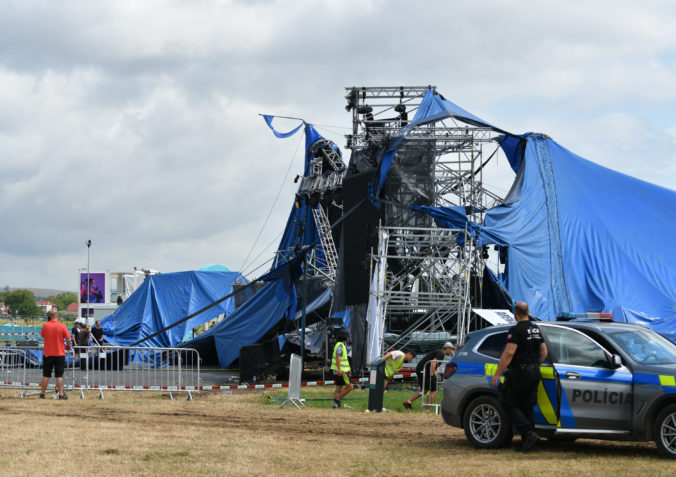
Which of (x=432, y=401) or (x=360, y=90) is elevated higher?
(x=360, y=90)

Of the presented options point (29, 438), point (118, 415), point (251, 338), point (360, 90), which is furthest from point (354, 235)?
point (29, 438)

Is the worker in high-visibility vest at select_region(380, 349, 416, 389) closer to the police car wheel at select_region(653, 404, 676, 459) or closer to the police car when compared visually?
the police car

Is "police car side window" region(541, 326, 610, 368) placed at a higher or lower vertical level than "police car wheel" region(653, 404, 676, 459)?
higher

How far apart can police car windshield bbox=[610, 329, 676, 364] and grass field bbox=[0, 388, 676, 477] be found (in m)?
1.11

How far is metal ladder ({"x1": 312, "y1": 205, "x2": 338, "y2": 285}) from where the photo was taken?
29.6 meters

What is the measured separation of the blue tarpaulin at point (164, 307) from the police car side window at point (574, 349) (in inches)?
1057

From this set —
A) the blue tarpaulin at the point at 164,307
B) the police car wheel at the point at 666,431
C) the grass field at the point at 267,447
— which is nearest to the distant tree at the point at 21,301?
the blue tarpaulin at the point at 164,307

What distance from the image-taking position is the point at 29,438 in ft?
36.4

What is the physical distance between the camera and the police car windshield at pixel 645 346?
9781 millimetres

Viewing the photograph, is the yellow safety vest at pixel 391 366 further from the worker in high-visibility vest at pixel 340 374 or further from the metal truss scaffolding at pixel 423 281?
the metal truss scaffolding at pixel 423 281

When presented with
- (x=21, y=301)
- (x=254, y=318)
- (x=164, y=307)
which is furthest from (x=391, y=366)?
(x=21, y=301)

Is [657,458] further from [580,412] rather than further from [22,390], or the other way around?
[22,390]

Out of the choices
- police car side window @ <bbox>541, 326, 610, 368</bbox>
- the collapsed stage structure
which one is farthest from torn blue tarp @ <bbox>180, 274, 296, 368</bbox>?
police car side window @ <bbox>541, 326, 610, 368</bbox>

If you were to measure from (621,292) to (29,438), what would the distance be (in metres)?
15.5
